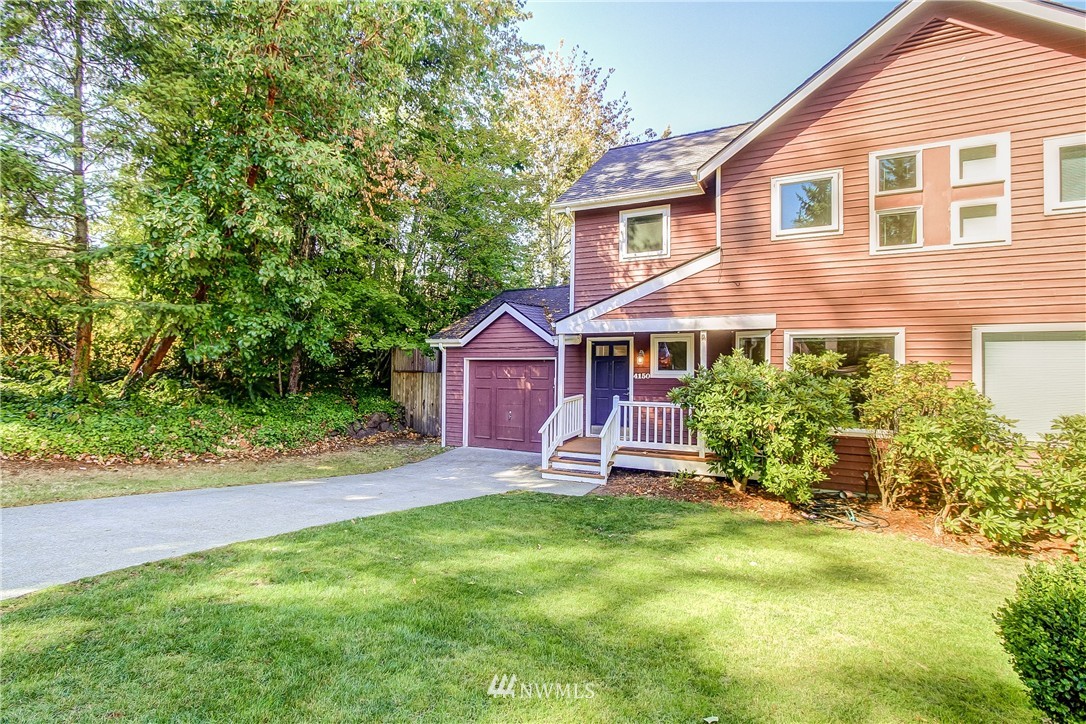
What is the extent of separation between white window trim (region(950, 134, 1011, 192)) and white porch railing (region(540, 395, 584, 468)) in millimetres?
7264

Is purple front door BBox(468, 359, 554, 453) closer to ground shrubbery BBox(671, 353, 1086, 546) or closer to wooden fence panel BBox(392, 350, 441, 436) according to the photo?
wooden fence panel BBox(392, 350, 441, 436)

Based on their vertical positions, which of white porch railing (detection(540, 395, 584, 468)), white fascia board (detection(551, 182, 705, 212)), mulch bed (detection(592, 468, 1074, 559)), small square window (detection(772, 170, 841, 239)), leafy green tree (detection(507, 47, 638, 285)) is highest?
leafy green tree (detection(507, 47, 638, 285))

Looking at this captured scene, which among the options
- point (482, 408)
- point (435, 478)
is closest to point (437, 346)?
point (482, 408)

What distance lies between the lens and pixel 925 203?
7.29m

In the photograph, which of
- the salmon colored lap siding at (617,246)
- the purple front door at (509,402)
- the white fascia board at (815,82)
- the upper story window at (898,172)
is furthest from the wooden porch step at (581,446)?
the upper story window at (898,172)

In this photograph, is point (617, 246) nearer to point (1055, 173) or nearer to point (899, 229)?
point (899, 229)

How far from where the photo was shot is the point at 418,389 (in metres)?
14.4

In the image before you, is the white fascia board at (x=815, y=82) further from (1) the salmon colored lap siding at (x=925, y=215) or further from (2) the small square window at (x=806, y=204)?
(2) the small square window at (x=806, y=204)

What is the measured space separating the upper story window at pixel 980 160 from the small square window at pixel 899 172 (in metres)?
0.43

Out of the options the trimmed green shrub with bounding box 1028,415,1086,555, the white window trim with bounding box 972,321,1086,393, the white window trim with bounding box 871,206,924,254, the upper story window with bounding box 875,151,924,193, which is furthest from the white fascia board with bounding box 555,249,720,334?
the trimmed green shrub with bounding box 1028,415,1086,555

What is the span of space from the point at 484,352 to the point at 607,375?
361cm

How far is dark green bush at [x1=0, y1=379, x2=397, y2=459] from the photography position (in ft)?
27.9

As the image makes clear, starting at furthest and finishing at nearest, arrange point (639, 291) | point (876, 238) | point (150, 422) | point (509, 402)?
point (509, 402) → point (150, 422) → point (639, 291) → point (876, 238)

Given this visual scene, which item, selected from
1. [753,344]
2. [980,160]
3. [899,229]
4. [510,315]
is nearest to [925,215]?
[899,229]
